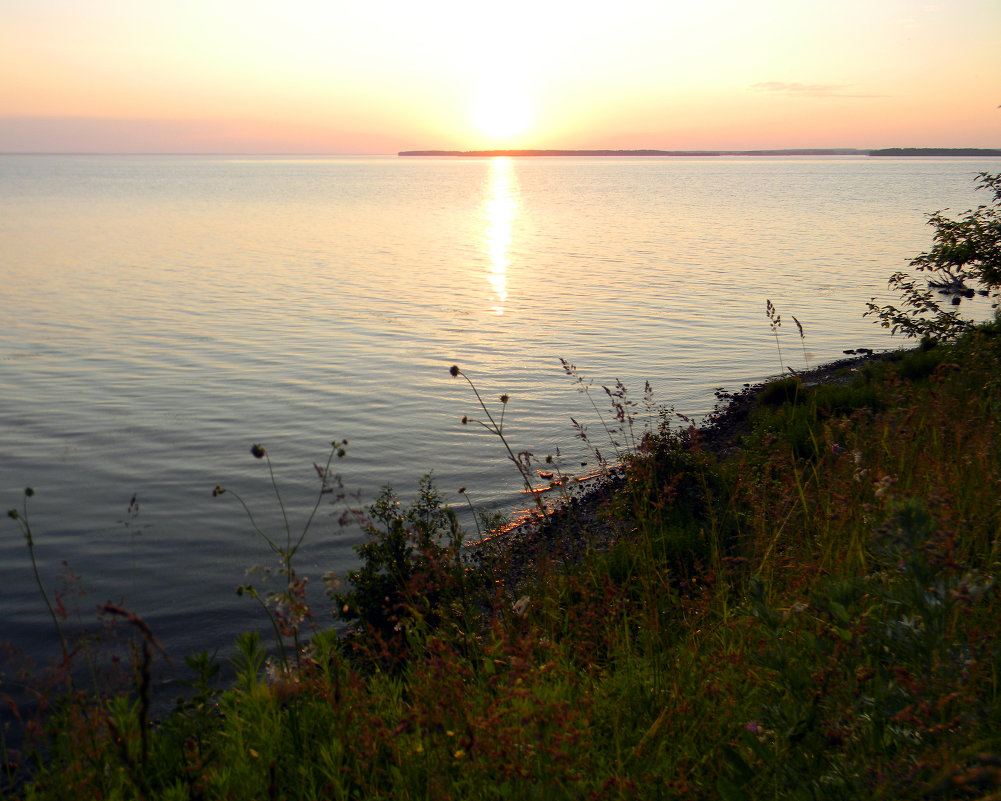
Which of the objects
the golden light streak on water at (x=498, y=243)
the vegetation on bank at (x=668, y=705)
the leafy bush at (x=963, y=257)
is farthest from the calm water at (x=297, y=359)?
the leafy bush at (x=963, y=257)

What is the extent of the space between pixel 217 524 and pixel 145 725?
348 inches

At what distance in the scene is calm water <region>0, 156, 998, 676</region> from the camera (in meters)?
9.49

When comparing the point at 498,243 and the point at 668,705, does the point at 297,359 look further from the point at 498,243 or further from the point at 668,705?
the point at 498,243

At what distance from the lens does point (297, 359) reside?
60.3 ft

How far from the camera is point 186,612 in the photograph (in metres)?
7.90

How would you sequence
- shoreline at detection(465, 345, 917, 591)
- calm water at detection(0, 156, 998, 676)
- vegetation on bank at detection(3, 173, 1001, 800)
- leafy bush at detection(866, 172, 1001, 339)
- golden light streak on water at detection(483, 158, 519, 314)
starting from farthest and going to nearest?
1. golden light streak on water at detection(483, 158, 519, 314)
2. leafy bush at detection(866, 172, 1001, 339)
3. calm water at detection(0, 156, 998, 676)
4. shoreline at detection(465, 345, 917, 591)
5. vegetation on bank at detection(3, 173, 1001, 800)

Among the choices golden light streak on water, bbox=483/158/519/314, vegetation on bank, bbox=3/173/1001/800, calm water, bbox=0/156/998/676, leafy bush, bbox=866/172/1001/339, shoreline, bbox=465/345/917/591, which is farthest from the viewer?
golden light streak on water, bbox=483/158/519/314

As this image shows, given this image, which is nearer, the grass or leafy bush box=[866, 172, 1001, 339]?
the grass

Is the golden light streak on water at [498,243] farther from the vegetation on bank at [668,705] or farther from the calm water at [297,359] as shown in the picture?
the vegetation on bank at [668,705]

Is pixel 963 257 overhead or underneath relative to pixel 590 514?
overhead

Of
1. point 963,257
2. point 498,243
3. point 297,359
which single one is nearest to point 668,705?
point 963,257

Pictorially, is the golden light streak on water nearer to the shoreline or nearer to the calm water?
the calm water

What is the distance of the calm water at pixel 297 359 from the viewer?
31.1ft

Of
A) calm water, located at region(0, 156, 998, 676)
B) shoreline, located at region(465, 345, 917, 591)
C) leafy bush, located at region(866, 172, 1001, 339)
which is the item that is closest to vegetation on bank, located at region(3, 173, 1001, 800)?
shoreline, located at region(465, 345, 917, 591)
